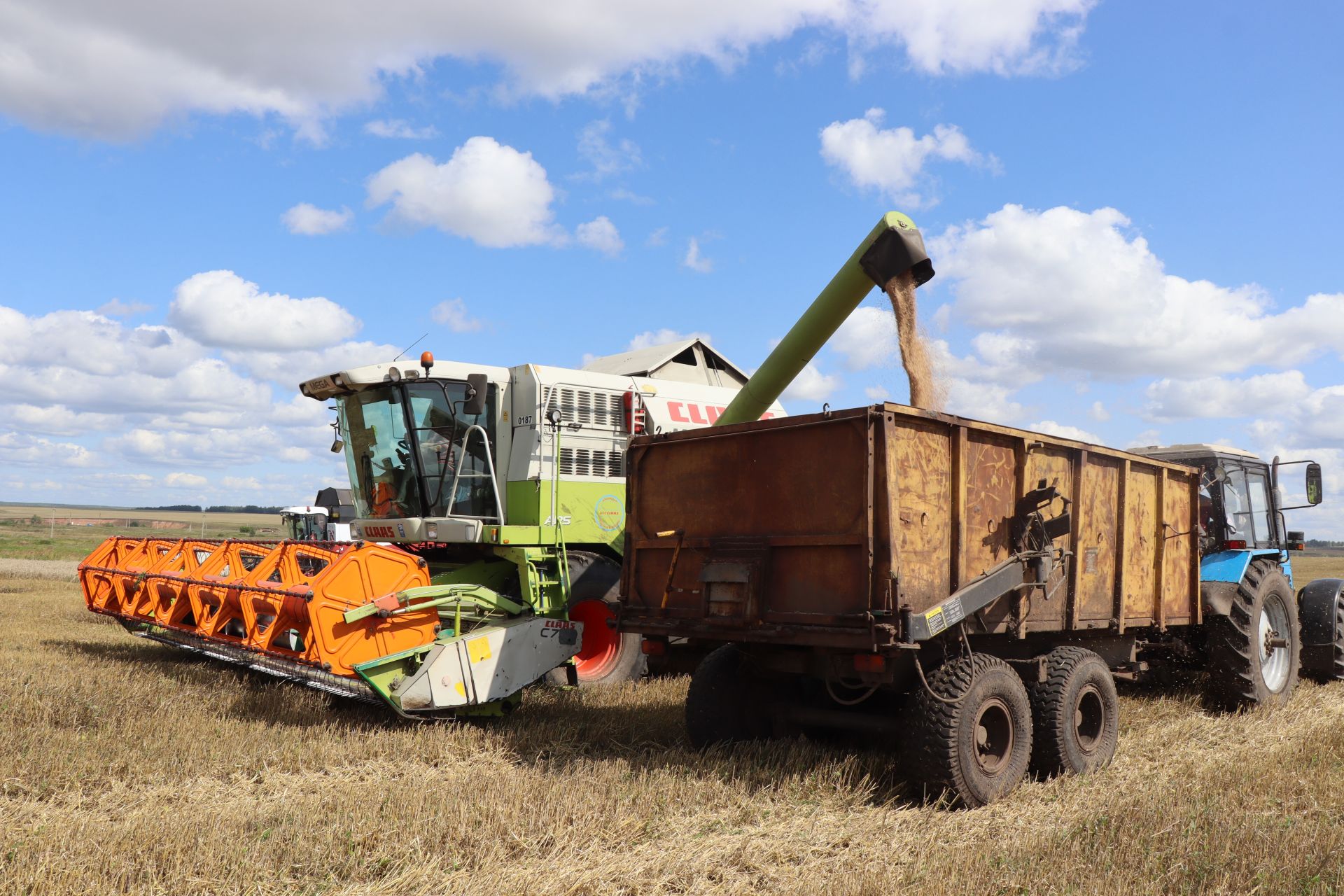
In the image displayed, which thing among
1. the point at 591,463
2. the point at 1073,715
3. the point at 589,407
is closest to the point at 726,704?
the point at 1073,715

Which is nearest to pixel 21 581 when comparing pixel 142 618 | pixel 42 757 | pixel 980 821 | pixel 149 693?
pixel 142 618

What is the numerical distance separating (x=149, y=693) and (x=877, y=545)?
5454mm

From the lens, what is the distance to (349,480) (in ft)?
32.5

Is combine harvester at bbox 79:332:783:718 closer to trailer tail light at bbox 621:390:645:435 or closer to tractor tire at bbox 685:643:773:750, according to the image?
trailer tail light at bbox 621:390:645:435

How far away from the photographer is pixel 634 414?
967 centimetres

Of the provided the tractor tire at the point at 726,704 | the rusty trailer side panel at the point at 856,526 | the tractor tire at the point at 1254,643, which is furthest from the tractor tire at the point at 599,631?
the tractor tire at the point at 1254,643

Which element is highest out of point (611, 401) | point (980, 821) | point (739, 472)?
point (611, 401)

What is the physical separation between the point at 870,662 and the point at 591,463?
178 inches

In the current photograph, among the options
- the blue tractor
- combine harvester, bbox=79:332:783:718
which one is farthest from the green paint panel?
the blue tractor

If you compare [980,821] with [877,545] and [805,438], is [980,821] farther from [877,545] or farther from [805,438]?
[805,438]

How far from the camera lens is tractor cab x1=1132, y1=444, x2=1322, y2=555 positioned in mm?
9141

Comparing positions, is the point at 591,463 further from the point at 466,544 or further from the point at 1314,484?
the point at 1314,484

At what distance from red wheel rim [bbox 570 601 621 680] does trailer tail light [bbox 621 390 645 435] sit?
66.2 inches

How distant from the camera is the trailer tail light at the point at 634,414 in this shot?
9664 millimetres
